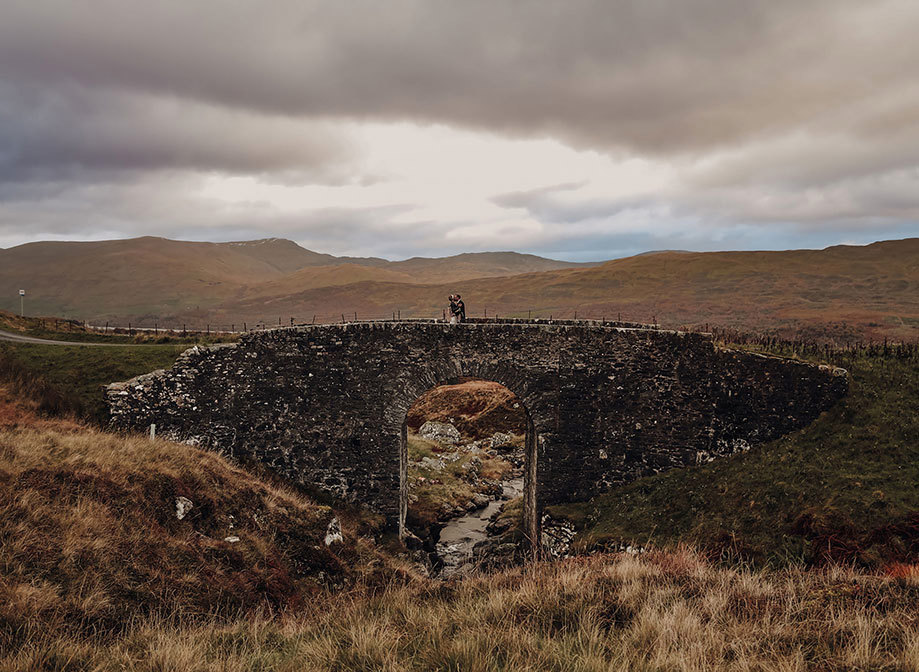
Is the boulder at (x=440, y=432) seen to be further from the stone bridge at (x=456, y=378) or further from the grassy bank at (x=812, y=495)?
the grassy bank at (x=812, y=495)

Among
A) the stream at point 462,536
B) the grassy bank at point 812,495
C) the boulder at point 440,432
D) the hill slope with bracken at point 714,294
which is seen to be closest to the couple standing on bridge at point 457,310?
the grassy bank at point 812,495

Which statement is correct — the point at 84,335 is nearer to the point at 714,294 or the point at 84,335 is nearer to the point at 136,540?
the point at 136,540

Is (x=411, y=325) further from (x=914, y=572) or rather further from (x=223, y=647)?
(x=914, y=572)

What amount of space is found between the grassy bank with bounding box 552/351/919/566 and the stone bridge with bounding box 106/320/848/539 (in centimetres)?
92

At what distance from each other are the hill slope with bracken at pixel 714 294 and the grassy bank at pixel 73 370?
1878 inches

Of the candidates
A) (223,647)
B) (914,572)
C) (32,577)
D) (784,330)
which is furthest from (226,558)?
(784,330)

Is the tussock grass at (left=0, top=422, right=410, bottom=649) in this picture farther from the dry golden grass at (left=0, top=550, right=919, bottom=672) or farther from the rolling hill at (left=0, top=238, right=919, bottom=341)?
the rolling hill at (left=0, top=238, right=919, bottom=341)

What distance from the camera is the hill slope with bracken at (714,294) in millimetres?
57656

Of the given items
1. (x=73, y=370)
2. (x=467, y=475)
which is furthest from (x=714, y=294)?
(x=73, y=370)

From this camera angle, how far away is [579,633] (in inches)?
202

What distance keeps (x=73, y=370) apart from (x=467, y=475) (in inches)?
659

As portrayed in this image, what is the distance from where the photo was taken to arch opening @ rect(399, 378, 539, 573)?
17.4 meters

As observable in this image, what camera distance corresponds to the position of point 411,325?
15781 mm

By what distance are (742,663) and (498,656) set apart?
83.5 inches
